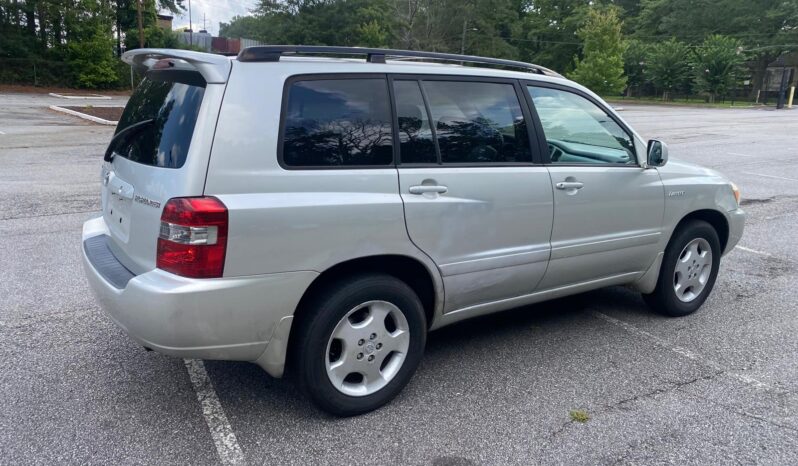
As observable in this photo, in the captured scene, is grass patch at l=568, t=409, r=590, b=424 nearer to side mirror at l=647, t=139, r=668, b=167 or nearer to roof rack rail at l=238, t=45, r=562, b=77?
side mirror at l=647, t=139, r=668, b=167

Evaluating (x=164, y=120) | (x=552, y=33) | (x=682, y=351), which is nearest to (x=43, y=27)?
(x=164, y=120)

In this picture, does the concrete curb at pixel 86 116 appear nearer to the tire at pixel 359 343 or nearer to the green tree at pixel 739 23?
the tire at pixel 359 343

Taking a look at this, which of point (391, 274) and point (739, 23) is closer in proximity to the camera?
point (391, 274)

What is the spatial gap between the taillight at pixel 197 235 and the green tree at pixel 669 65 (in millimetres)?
56423

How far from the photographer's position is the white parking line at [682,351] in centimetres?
374

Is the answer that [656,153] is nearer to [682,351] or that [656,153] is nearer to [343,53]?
[682,351]

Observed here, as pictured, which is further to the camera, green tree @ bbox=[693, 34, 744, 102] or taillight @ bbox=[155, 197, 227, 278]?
green tree @ bbox=[693, 34, 744, 102]

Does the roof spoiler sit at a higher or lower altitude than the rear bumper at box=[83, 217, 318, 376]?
higher

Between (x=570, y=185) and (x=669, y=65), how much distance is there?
55040 millimetres

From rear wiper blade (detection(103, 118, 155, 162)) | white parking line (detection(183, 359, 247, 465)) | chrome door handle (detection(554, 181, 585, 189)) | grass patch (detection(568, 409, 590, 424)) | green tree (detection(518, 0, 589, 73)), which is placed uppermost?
green tree (detection(518, 0, 589, 73))

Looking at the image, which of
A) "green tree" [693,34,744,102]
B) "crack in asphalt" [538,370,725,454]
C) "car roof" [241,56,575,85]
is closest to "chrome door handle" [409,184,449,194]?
"car roof" [241,56,575,85]

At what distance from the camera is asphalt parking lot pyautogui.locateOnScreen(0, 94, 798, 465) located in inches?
116

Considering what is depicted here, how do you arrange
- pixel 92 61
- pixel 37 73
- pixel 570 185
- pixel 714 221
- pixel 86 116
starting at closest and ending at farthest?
1. pixel 570 185
2. pixel 714 221
3. pixel 86 116
4. pixel 37 73
5. pixel 92 61

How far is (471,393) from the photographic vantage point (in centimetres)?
349
